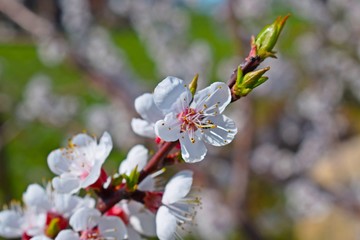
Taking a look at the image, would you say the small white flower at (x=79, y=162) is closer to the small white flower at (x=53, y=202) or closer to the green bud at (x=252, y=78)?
the small white flower at (x=53, y=202)

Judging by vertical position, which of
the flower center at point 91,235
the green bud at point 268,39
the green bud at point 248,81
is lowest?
the flower center at point 91,235

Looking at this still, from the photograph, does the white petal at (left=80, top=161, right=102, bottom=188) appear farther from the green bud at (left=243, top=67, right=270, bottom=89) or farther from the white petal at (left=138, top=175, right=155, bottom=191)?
the green bud at (left=243, top=67, right=270, bottom=89)

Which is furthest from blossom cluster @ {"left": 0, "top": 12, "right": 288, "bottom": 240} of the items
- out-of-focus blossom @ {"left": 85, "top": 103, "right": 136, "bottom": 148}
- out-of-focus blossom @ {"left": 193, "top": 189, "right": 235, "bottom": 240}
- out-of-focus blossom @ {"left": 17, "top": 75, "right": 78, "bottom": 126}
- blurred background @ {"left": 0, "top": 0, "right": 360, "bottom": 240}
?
out-of-focus blossom @ {"left": 85, "top": 103, "right": 136, "bottom": 148}

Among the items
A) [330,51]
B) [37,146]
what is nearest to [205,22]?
[37,146]

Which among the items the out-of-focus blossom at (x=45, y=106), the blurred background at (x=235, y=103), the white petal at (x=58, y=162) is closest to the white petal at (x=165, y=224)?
the white petal at (x=58, y=162)

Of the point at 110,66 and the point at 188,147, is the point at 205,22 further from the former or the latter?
the point at 188,147
